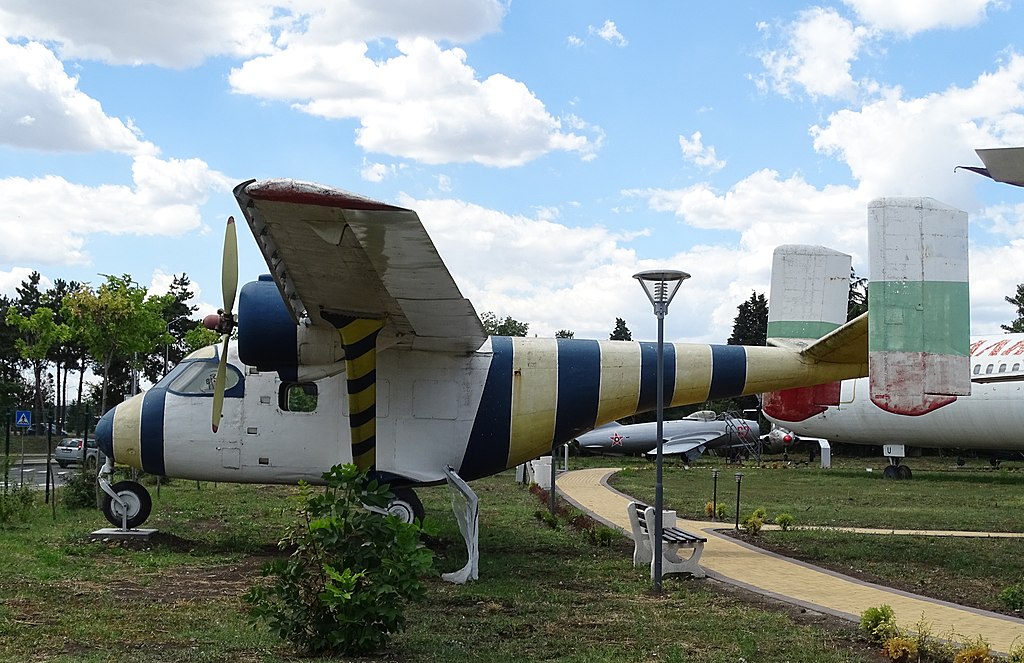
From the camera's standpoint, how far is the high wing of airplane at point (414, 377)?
1107 centimetres

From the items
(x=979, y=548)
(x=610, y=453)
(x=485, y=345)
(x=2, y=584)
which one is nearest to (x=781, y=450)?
(x=610, y=453)

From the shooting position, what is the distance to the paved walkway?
9.02 metres

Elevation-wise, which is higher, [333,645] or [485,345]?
[485,345]

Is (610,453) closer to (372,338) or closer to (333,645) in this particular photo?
(372,338)

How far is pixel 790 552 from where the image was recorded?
47.1 feet

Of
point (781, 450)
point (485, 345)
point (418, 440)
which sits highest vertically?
point (485, 345)

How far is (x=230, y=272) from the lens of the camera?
39.5 ft

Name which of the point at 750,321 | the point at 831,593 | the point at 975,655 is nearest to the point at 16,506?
the point at 831,593

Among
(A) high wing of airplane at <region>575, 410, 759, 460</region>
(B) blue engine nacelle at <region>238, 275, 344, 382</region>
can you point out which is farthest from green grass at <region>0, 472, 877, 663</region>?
(A) high wing of airplane at <region>575, 410, 759, 460</region>

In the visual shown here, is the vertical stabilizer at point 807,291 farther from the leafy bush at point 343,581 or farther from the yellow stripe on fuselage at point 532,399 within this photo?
the leafy bush at point 343,581

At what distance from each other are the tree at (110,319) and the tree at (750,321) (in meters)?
49.5

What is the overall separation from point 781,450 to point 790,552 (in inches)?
1534

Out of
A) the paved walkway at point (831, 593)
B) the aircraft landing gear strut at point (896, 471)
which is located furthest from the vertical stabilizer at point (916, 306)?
the aircraft landing gear strut at point (896, 471)

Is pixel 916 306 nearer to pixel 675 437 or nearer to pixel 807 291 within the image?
pixel 807 291
